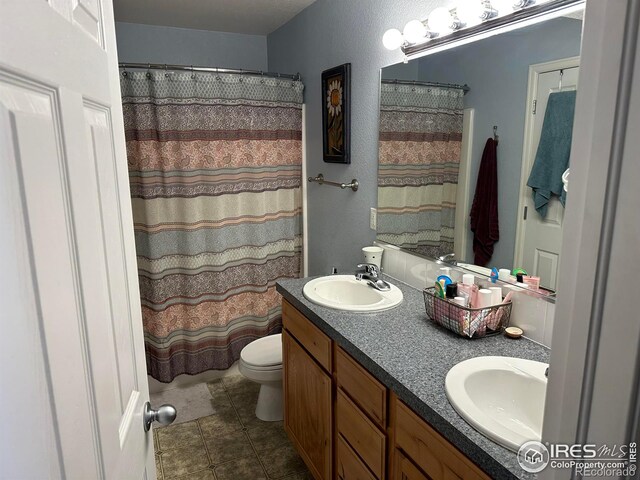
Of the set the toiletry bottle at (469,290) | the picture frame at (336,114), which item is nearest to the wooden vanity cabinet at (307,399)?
the toiletry bottle at (469,290)

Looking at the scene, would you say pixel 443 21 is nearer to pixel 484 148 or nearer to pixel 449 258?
pixel 484 148

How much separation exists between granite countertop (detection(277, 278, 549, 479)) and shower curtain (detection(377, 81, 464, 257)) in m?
0.34

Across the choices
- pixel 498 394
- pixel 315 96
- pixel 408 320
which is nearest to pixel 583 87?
pixel 498 394

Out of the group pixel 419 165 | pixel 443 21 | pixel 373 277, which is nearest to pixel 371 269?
pixel 373 277

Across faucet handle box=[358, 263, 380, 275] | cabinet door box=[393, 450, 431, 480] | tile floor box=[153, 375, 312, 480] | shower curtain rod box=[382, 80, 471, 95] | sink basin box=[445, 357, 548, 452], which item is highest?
shower curtain rod box=[382, 80, 471, 95]

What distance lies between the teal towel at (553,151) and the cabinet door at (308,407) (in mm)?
1025

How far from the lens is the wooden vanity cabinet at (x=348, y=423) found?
46.6 inches

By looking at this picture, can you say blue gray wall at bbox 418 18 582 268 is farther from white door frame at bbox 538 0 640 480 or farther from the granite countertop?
white door frame at bbox 538 0 640 480

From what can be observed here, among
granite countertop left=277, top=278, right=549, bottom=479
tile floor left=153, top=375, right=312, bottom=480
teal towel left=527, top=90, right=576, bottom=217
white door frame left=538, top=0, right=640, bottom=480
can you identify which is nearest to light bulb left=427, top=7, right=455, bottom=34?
teal towel left=527, top=90, right=576, bottom=217

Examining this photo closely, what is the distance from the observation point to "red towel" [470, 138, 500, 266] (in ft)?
5.53

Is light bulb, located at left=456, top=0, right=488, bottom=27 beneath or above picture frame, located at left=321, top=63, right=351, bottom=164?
above

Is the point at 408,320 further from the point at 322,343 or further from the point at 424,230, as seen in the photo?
the point at 424,230

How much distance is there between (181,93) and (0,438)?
2.55 meters

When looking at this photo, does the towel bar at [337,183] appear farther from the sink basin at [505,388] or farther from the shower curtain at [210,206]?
the sink basin at [505,388]
